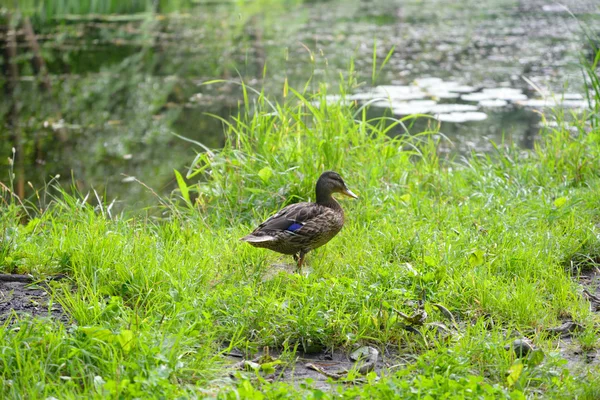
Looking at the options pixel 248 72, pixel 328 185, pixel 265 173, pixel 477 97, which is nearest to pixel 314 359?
pixel 328 185

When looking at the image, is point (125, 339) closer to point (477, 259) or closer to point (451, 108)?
point (477, 259)

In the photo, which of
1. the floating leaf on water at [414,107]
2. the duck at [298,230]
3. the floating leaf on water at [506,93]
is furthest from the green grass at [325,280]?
the floating leaf on water at [506,93]

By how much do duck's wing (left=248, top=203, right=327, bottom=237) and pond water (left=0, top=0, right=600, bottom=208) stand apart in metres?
1.51

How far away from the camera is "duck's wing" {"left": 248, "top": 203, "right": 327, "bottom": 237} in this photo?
12.6 ft

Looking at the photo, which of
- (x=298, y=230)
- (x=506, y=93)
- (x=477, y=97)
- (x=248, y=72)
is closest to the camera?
(x=298, y=230)

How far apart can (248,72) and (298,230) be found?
8074 mm

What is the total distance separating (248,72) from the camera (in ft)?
38.0

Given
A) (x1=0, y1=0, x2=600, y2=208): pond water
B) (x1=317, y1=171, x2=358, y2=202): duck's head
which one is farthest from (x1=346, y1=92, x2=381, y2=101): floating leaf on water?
(x1=317, y1=171, x2=358, y2=202): duck's head

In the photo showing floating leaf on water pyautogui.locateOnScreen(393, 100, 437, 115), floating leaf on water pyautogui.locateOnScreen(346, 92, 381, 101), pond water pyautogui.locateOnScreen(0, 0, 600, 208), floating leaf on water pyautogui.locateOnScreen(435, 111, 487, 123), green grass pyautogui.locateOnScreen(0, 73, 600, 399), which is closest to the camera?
green grass pyautogui.locateOnScreen(0, 73, 600, 399)

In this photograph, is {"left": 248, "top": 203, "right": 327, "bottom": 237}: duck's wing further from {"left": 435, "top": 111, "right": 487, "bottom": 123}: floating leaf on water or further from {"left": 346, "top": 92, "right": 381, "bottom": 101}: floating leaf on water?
{"left": 346, "top": 92, "right": 381, "bottom": 101}: floating leaf on water

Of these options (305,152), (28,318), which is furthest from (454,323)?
(305,152)

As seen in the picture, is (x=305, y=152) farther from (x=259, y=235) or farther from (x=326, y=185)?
(x=259, y=235)

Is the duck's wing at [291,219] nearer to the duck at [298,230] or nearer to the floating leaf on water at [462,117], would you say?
the duck at [298,230]

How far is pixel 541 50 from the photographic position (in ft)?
39.4
